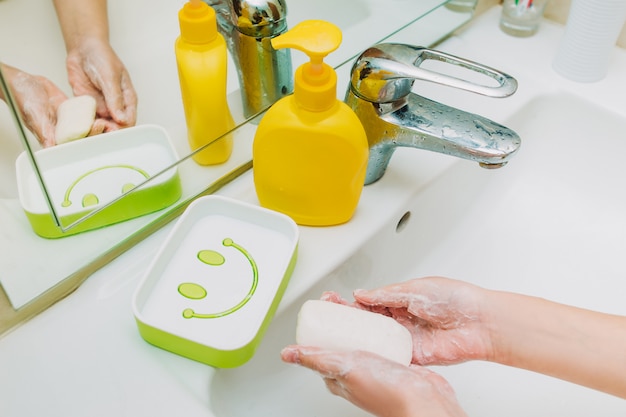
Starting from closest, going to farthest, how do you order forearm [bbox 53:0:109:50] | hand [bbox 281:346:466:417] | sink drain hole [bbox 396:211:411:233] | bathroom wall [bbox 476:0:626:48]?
hand [bbox 281:346:466:417], forearm [bbox 53:0:109:50], sink drain hole [bbox 396:211:411:233], bathroom wall [bbox 476:0:626:48]

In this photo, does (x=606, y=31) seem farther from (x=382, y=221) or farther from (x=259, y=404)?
(x=259, y=404)

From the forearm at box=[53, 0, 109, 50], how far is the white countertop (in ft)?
0.60

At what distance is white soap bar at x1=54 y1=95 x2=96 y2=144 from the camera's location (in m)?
0.47

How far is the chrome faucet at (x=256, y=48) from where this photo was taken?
1.69 ft

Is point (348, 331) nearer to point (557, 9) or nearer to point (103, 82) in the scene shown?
point (103, 82)

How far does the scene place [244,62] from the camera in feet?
1.80

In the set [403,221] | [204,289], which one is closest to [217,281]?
[204,289]

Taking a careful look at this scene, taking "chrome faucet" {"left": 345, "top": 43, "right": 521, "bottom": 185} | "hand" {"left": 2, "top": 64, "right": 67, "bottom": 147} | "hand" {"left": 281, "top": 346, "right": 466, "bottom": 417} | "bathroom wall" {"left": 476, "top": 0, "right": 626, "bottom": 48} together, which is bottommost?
"hand" {"left": 281, "top": 346, "right": 466, "bottom": 417}

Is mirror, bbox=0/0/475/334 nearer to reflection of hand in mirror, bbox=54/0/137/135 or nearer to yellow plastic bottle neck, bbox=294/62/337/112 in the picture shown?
reflection of hand in mirror, bbox=54/0/137/135

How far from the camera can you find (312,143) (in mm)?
473

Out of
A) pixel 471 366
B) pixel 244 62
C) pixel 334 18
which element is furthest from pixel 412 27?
pixel 471 366

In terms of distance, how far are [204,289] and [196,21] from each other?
217mm

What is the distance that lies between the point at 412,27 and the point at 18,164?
0.51 metres

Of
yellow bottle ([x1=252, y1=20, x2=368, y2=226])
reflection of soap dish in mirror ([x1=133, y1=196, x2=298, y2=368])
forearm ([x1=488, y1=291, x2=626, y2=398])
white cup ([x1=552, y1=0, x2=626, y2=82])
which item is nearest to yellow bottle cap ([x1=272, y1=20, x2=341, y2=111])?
yellow bottle ([x1=252, y1=20, x2=368, y2=226])
